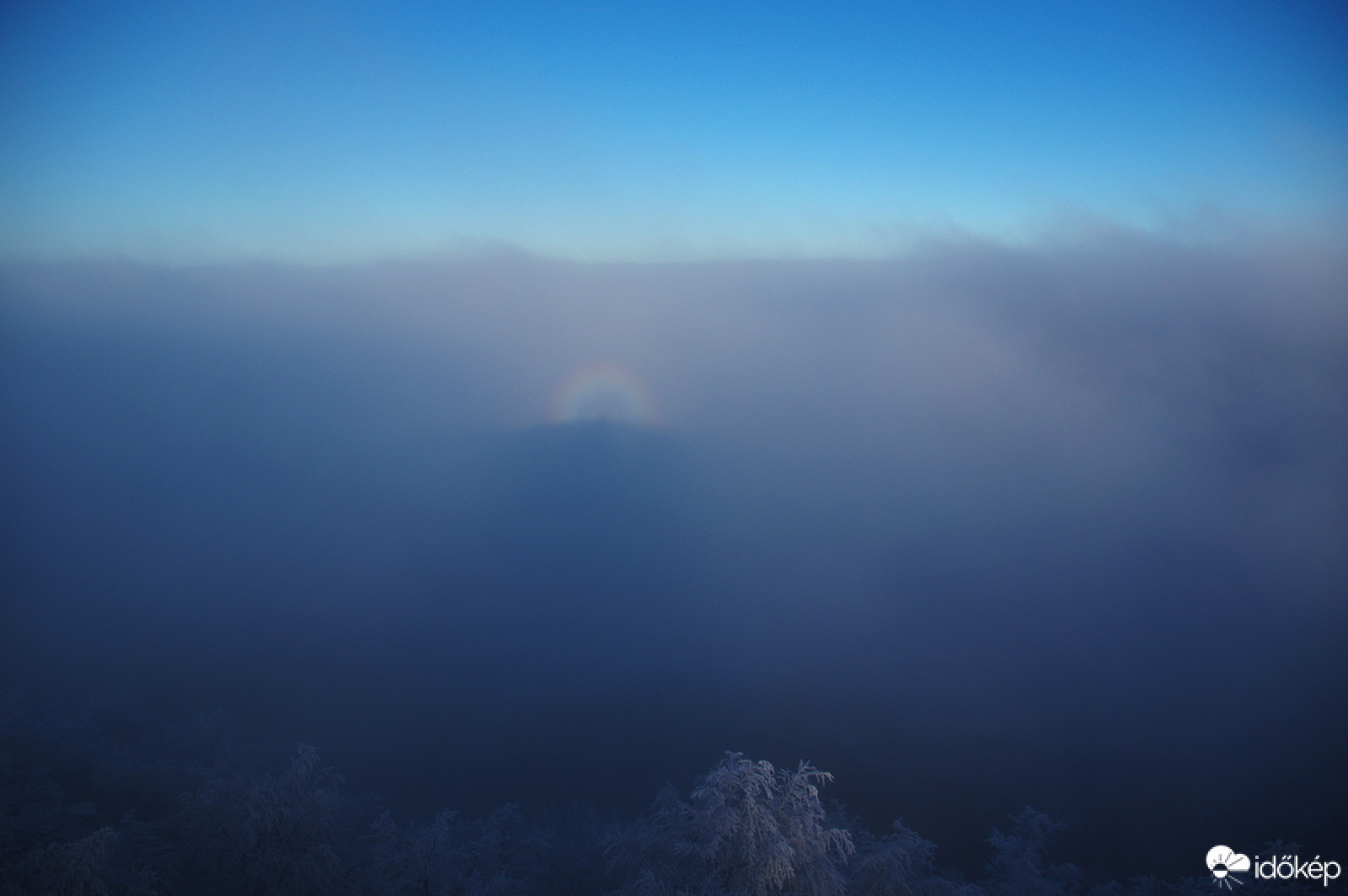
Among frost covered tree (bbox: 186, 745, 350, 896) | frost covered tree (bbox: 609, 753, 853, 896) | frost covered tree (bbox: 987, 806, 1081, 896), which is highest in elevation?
frost covered tree (bbox: 609, 753, 853, 896)

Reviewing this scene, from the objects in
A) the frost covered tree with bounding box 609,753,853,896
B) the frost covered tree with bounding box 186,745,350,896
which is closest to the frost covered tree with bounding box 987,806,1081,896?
the frost covered tree with bounding box 609,753,853,896

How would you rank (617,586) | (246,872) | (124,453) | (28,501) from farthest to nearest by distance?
(124,453) < (28,501) < (617,586) < (246,872)

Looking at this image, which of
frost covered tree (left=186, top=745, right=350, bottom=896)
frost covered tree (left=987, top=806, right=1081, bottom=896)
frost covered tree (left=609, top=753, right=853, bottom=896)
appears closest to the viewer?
frost covered tree (left=609, top=753, right=853, bottom=896)

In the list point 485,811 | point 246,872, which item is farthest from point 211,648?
point 246,872

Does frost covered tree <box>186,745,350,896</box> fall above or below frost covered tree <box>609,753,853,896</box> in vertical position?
below

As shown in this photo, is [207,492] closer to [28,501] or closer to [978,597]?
[28,501]

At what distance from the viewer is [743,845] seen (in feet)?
32.9

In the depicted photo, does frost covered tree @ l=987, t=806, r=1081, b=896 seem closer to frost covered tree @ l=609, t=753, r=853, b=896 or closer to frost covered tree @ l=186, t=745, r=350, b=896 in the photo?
frost covered tree @ l=609, t=753, r=853, b=896

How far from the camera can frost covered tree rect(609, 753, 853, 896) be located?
9898mm

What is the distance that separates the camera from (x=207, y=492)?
72688 millimetres

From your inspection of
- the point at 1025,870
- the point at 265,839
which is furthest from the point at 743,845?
the point at 1025,870

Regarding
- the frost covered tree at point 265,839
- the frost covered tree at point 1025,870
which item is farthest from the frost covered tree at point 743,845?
the frost covered tree at point 1025,870

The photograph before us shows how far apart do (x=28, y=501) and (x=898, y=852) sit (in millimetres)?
87450

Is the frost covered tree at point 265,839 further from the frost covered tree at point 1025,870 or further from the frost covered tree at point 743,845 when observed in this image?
the frost covered tree at point 1025,870
